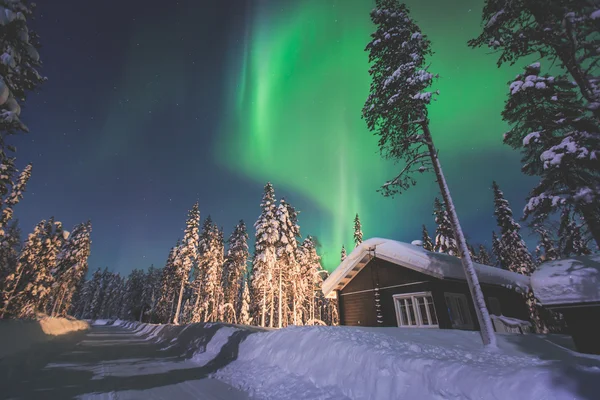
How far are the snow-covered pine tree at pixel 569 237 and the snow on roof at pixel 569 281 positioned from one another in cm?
119

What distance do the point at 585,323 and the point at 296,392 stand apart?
8.43 m

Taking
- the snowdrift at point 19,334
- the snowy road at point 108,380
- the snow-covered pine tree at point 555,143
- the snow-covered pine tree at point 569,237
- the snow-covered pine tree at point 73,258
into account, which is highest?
the snow-covered pine tree at point 73,258

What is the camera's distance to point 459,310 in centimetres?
1552

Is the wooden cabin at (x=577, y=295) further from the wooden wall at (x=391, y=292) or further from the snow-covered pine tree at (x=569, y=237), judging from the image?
the wooden wall at (x=391, y=292)

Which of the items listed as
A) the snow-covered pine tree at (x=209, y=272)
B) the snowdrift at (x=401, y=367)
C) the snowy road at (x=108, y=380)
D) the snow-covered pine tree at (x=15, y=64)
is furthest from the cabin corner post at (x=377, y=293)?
the snow-covered pine tree at (x=209, y=272)

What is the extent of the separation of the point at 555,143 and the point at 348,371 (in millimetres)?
10961

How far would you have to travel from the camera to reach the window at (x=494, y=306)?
17.9 metres

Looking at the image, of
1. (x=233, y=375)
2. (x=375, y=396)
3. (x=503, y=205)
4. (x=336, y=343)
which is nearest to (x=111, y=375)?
(x=233, y=375)

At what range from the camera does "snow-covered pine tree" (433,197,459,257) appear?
1303 inches

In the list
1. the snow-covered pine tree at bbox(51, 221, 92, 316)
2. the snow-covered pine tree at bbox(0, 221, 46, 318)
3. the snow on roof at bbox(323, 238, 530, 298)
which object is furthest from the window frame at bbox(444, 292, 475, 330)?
the snow-covered pine tree at bbox(51, 221, 92, 316)

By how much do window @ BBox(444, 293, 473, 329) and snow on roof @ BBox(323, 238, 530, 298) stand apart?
1.70 m

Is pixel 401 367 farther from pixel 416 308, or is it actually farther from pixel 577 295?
pixel 416 308

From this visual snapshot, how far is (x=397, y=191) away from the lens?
40.7ft

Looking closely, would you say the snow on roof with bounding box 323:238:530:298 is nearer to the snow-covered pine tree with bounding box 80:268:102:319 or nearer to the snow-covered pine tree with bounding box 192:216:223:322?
the snow-covered pine tree with bounding box 192:216:223:322
